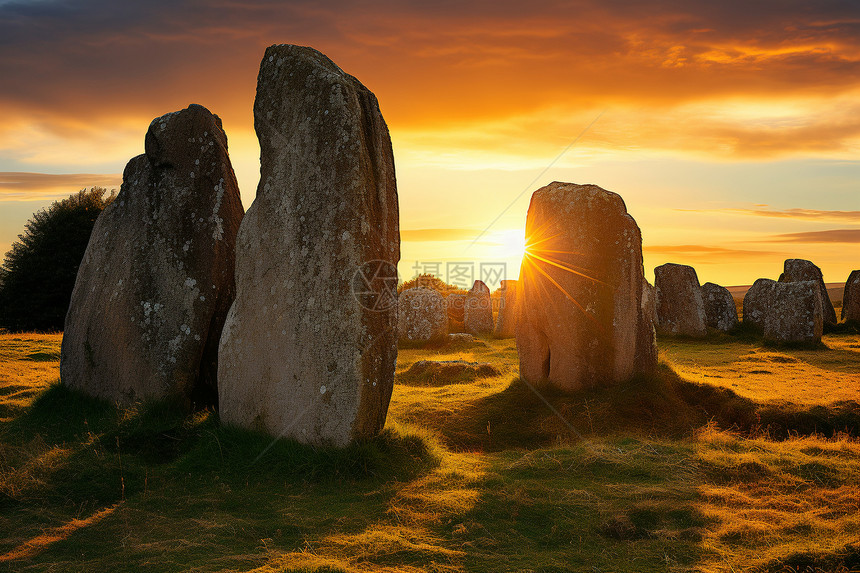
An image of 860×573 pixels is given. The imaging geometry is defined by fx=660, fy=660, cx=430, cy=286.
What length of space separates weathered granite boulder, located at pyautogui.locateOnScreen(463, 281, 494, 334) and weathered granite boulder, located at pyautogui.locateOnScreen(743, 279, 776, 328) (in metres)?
8.84

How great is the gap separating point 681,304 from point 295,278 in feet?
54.2

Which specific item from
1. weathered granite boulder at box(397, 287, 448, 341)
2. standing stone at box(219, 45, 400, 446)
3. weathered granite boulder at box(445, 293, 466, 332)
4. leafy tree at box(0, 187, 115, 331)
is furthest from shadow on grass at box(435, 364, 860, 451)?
leafy tree at box(0, 187, 115, 331)

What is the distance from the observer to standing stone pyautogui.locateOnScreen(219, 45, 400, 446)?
23.7ft

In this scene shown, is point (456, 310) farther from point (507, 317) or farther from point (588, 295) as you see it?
point (588, 295)

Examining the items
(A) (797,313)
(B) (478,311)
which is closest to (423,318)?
(B) (478,311)

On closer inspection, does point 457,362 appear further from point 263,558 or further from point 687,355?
point 263,558

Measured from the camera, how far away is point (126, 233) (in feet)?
33.0

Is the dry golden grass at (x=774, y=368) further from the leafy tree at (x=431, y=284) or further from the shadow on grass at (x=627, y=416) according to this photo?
the leafy tree at (x=431, y=284)

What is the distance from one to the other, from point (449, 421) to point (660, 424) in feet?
10.8

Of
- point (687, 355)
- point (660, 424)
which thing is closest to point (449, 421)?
point (660, 424)

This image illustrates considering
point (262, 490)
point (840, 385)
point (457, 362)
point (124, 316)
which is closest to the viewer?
point (262, 490)

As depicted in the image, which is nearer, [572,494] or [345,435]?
[572,494]

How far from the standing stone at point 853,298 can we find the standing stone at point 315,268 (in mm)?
22443

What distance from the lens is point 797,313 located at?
1927 centimetres
